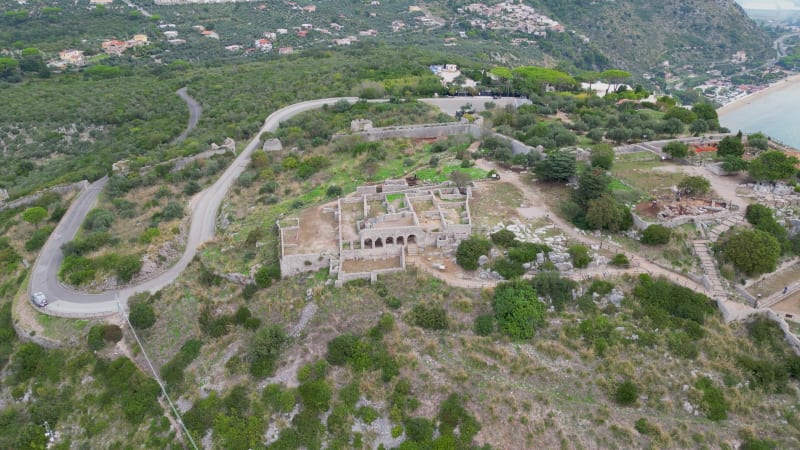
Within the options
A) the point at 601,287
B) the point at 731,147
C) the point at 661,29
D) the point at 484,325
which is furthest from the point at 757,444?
the point at 661,29

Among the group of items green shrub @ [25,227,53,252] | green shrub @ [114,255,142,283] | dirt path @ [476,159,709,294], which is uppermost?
dirt path @ [476,159,709,294]

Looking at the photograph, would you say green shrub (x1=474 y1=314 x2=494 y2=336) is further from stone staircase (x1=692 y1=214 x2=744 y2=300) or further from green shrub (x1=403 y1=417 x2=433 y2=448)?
stone staircase (x1=692 y1=214 x2=744 y2=300)

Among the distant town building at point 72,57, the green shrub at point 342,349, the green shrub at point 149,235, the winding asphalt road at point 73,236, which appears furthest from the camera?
the distant town building at point 72,57

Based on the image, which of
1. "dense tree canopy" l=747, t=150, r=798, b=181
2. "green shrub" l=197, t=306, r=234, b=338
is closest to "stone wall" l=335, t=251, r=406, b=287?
"green shrub" l=197, t=306, r=234, b=338

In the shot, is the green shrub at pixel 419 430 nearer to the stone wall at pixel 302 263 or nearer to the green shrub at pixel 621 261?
the stone wall at pixel 302 263

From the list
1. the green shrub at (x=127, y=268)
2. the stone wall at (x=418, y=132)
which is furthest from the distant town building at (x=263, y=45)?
the green shrub at (x=127, y=268)
